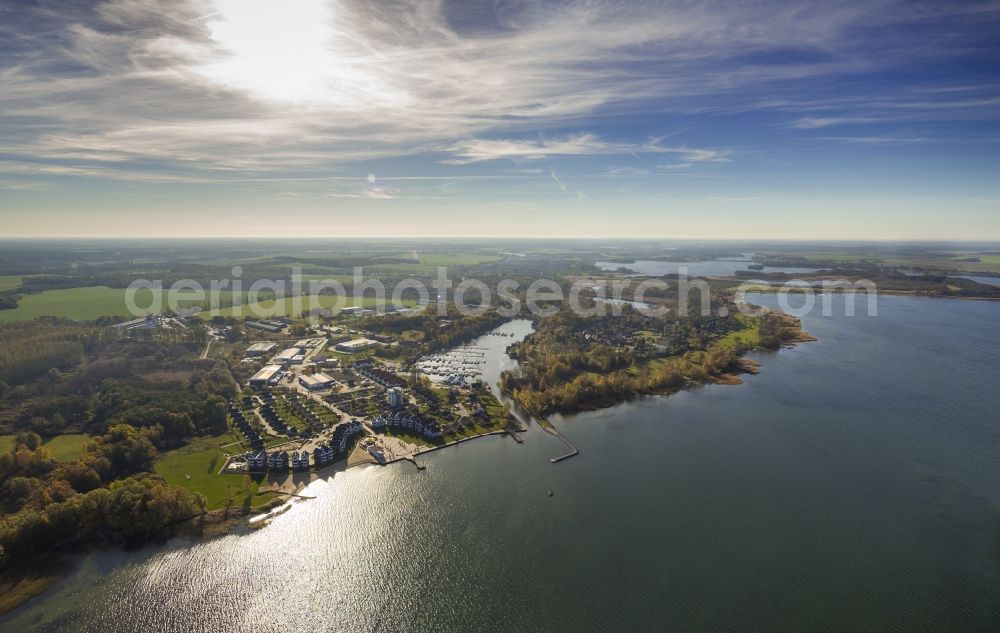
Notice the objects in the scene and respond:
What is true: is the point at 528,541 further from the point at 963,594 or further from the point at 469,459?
the point at 963,594

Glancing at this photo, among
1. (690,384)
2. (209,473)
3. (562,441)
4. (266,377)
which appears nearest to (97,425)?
(209,473)

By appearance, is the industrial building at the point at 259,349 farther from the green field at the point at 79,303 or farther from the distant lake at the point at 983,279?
the distant lake at the point at 983,279

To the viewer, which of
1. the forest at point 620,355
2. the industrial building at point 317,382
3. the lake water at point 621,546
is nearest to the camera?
the lake water at point 621,546

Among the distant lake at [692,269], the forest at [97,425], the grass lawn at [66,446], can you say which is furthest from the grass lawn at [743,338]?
the distant lake at [692,269]

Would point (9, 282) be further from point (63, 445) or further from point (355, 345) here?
point (63, 445)

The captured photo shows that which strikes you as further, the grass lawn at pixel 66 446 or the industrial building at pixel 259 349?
the industrial building at pixel 259 349

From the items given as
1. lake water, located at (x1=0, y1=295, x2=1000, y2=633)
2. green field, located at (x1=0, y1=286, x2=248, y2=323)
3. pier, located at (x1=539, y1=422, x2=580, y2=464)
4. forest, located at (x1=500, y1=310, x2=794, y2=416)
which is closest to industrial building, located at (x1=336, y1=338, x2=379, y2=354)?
forest, located at (x1=500, y1=310, x2=794, y2=416)
